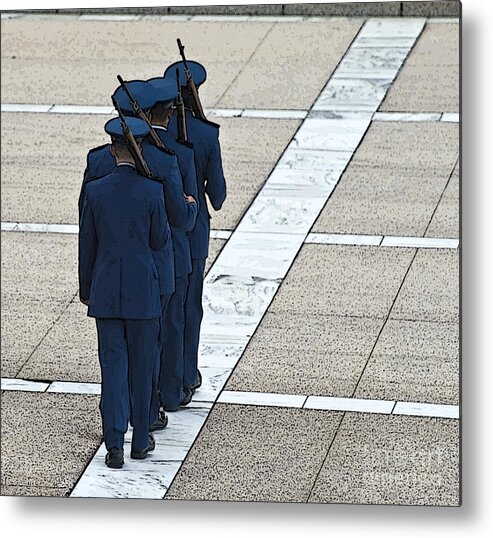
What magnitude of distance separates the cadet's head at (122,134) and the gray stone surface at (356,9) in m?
0.69

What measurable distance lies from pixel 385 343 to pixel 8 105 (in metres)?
1.59

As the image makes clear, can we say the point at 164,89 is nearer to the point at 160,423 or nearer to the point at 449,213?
the point at 449,213

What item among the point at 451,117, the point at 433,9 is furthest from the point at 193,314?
the point at 433,9

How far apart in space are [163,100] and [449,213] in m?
1.05

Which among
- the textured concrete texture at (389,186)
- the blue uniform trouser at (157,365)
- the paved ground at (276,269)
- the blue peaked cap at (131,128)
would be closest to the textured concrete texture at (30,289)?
the paved ground at (276,269)

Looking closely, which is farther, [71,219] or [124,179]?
[71,219]

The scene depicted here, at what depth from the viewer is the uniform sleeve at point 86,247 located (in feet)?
19.1

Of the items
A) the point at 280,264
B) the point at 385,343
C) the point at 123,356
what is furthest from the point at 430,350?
the point at 123,356

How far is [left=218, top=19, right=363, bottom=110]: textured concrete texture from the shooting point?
5.99 m

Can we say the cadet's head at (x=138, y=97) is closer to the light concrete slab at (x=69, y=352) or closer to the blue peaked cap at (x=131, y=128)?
the blue peaked cap at (x=131, y=128)

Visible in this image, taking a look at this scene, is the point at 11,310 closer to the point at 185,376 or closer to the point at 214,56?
the point at 185,376

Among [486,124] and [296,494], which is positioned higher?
[486,124]

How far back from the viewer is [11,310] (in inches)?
244

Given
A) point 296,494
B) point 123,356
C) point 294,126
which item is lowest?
point 296,494
